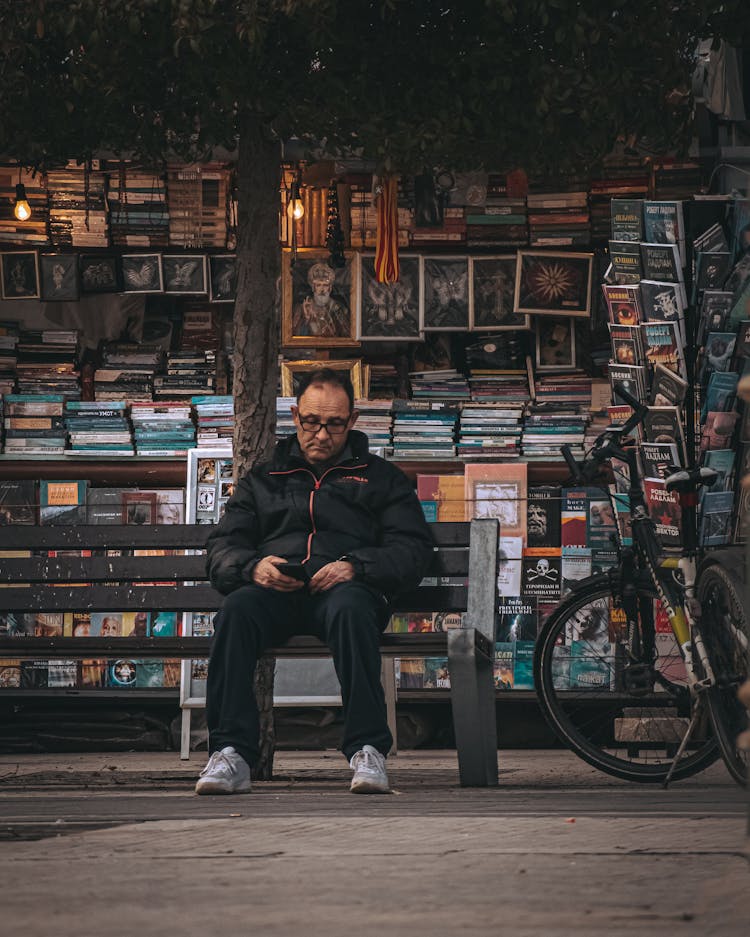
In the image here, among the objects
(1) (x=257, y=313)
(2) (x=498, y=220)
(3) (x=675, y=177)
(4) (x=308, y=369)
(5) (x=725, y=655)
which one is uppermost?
(3) (x=675, y=177)

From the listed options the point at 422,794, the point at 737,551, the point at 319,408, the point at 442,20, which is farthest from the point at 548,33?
the point at 422,794

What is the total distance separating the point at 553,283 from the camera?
29.7 ft

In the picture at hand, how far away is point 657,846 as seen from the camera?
2629mm

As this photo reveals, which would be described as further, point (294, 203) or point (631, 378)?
point (294, 203)

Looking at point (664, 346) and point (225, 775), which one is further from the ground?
point (664, 346)

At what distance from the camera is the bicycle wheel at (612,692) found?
5391 millimetres

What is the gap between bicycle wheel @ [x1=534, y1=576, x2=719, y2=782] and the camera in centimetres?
539

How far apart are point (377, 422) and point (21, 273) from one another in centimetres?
213

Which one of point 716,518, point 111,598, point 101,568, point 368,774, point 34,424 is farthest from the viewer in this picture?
point 34,424

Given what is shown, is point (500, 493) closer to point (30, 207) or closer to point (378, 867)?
point (30, 207)

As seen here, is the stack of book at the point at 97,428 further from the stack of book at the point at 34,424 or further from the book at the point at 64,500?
the book at the point at 64,500

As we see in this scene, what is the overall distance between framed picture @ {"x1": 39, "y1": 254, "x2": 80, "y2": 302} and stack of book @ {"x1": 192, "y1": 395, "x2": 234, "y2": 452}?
0.93 meters

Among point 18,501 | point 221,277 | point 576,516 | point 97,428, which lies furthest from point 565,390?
point 18,501

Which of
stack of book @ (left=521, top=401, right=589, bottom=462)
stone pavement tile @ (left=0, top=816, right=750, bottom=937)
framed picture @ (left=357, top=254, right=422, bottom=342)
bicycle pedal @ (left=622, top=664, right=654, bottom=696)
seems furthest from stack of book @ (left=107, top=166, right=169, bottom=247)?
stone pavement tile @ (left=0, top=816, right=750, bottom=937)
